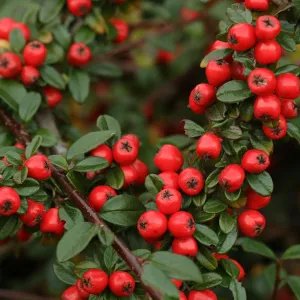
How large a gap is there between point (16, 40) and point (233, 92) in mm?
1063

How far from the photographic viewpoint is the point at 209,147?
1872 mm

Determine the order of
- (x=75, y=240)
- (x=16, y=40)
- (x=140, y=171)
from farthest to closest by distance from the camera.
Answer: (x=16, y=40) → (x=140, y=171) → (x=75, y=240)

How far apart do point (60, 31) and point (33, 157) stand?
2.89 ft

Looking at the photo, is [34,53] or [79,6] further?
[79,6]

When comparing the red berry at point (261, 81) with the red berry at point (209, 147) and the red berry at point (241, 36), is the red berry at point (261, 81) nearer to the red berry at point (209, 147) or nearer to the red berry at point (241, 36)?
the red berry at point (241, 36)

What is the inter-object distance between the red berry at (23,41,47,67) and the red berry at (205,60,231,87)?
824mm

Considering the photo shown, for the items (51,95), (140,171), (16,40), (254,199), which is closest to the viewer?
(254,199)

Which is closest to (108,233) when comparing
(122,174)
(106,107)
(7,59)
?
(122,174)

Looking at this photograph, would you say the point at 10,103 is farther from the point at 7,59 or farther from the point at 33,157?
the point at 33,157

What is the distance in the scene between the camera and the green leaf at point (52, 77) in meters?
2.37

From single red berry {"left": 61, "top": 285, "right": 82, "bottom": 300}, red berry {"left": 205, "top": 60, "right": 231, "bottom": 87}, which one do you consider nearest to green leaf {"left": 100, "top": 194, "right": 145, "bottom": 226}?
single red berry {"left": 61, "top": 285, "right": 82, "bottom": 300}

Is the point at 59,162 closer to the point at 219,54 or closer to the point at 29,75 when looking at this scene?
the point at 29,75

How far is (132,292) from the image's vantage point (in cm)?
181

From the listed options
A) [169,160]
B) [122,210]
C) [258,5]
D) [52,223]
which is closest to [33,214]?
[52,223]
